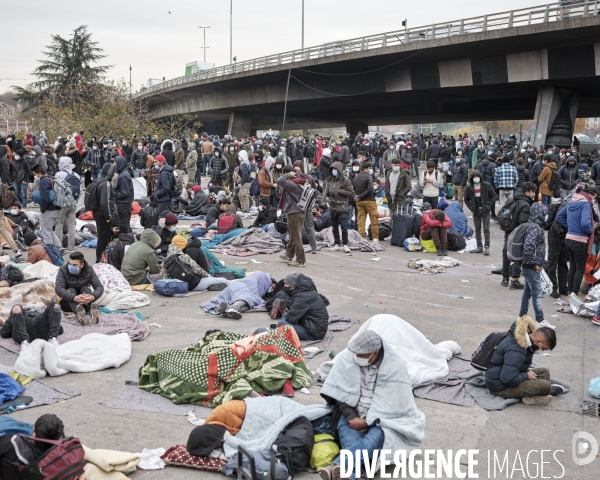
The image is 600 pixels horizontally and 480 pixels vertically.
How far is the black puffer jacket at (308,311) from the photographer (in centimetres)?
904

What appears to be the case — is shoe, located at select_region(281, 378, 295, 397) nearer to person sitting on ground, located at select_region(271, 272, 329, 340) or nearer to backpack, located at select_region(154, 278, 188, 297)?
person sitting on ground, located at select_region(271, 272, 329, 340)

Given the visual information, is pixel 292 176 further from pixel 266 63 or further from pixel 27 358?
pixel 266 63

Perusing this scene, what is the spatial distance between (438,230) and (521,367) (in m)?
8.61

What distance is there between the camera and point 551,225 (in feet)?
37.2

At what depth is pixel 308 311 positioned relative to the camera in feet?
29.8

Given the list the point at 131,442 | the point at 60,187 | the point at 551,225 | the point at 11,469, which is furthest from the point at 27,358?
the point at 551,225

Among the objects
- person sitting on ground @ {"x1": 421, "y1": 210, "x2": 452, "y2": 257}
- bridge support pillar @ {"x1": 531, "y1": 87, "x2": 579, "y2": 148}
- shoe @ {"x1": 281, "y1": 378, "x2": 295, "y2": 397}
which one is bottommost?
shoe @ {"x1": 281, "y1": 378, "x2": 295, "y2": 397}

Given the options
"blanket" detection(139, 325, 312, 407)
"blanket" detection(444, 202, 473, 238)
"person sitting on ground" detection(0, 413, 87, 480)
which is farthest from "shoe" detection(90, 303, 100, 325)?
"blanket" detection(444, 202, 473, 238)

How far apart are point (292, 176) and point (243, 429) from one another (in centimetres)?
834

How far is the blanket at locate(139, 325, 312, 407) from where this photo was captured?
23.7ft

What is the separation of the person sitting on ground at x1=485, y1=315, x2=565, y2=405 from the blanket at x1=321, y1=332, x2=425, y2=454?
61.8 inches

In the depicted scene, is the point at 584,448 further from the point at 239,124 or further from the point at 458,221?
the point at 239,124

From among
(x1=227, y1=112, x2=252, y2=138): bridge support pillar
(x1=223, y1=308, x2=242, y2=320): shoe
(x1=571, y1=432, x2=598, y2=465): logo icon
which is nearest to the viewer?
(x1=571, y1=432, x2=598, y2=465): logo icon

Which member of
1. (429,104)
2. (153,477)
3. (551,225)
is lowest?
(153,477)
